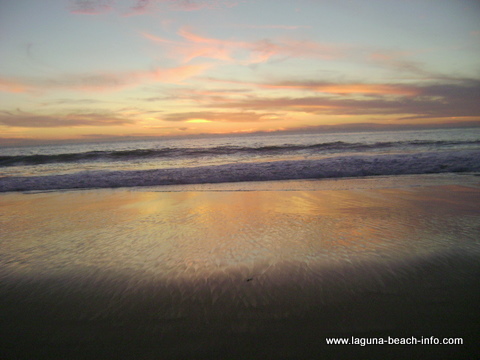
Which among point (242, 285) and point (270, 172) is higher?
point (270, 172)

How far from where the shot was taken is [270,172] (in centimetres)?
1034

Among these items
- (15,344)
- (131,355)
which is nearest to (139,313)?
(131,355)

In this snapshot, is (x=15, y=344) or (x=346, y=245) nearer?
(x=15, y=344)

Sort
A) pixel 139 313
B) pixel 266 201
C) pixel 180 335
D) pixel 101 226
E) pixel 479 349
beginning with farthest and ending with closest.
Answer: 1. pixel 266 201
2. pixel 101 226
3. pixel 139 313
4. pixel 180 335
5. pixel 479 349

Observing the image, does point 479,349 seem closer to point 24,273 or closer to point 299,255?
point 299,255

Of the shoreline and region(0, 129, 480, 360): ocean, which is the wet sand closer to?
region(0, 129, 480, 360): ocean

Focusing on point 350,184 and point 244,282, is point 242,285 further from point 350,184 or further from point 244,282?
point 350,184

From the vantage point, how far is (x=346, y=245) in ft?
9.78

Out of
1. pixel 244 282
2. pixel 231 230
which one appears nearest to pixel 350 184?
pixel 231 230

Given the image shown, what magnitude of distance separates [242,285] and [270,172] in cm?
829

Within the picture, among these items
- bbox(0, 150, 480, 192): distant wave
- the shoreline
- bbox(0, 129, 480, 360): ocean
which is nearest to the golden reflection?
bbox(0, 129, 480, 360): ocean

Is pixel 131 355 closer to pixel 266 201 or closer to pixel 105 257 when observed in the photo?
pixel 105 257

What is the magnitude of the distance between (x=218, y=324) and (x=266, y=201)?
153 inches

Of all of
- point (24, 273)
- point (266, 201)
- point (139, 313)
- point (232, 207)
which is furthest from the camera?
point (266, 201)
